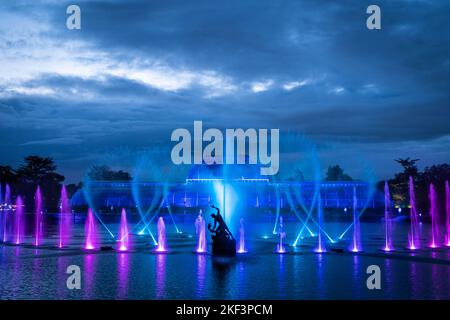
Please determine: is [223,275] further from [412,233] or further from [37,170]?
[37,170]

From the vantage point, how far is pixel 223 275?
18.0 metres

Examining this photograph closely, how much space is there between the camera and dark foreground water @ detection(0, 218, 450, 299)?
14.7m

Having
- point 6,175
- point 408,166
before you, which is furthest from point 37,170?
point 408,166

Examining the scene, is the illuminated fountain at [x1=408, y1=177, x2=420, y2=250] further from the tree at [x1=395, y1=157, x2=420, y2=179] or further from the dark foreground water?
the tree at [x1=395, y1=157, x2=420, y2=179]

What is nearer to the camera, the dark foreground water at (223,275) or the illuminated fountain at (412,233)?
the dark foreground water at (223,275)

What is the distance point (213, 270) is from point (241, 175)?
10087cm

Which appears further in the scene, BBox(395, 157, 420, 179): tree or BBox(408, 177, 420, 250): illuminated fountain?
BBox(395, 157, 420, 179): tree

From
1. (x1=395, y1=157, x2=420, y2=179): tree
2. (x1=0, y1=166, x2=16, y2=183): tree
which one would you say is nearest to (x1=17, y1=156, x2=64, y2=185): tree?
(x1=0, y1=166, x2=16, y2=183): tree

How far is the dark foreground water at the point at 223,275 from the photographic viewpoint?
1473 cm

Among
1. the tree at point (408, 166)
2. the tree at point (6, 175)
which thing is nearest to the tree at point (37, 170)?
the tree at point (6, 175)

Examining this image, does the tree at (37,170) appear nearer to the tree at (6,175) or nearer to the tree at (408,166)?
the tree at (6,175)

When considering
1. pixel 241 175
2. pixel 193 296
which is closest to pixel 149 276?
pixel 193 296

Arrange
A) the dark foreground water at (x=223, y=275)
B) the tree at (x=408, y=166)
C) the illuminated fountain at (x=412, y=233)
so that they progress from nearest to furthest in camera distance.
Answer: the dark foreground water at (x=223, y=275)
the illuminated fountain at (x=412, y=233)
the tree at (x=408, y=166)
